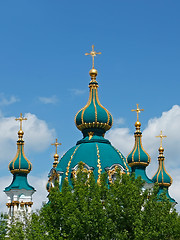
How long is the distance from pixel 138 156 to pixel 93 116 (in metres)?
3.40

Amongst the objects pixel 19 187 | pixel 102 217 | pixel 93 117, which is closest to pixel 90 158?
pixel 93 117

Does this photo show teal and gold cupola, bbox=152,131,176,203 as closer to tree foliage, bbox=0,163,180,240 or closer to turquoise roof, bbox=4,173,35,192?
turquoise roof, bbox=4,173,35,192

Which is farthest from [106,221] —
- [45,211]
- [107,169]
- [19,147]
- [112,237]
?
[19,147]

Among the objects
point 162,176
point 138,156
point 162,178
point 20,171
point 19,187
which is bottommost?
point 19,187

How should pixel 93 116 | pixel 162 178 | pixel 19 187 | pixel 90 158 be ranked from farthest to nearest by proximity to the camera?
pixel 162 178
pixel 19 187
pixel 93 116
pixel 90 158

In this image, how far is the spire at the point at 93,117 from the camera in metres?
43.4

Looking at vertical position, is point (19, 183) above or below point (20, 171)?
below

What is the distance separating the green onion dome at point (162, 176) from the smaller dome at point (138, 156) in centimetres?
445

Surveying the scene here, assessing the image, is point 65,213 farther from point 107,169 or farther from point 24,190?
point 24,190

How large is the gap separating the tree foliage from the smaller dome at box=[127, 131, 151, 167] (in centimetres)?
1284

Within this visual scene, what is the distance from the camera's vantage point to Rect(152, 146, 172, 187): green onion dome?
47969 mm

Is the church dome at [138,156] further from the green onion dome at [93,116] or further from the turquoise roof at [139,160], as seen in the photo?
the green onion dome at [93,116]

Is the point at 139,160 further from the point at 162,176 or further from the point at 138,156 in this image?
the point at 162,176

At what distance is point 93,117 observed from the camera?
43.4 metres
